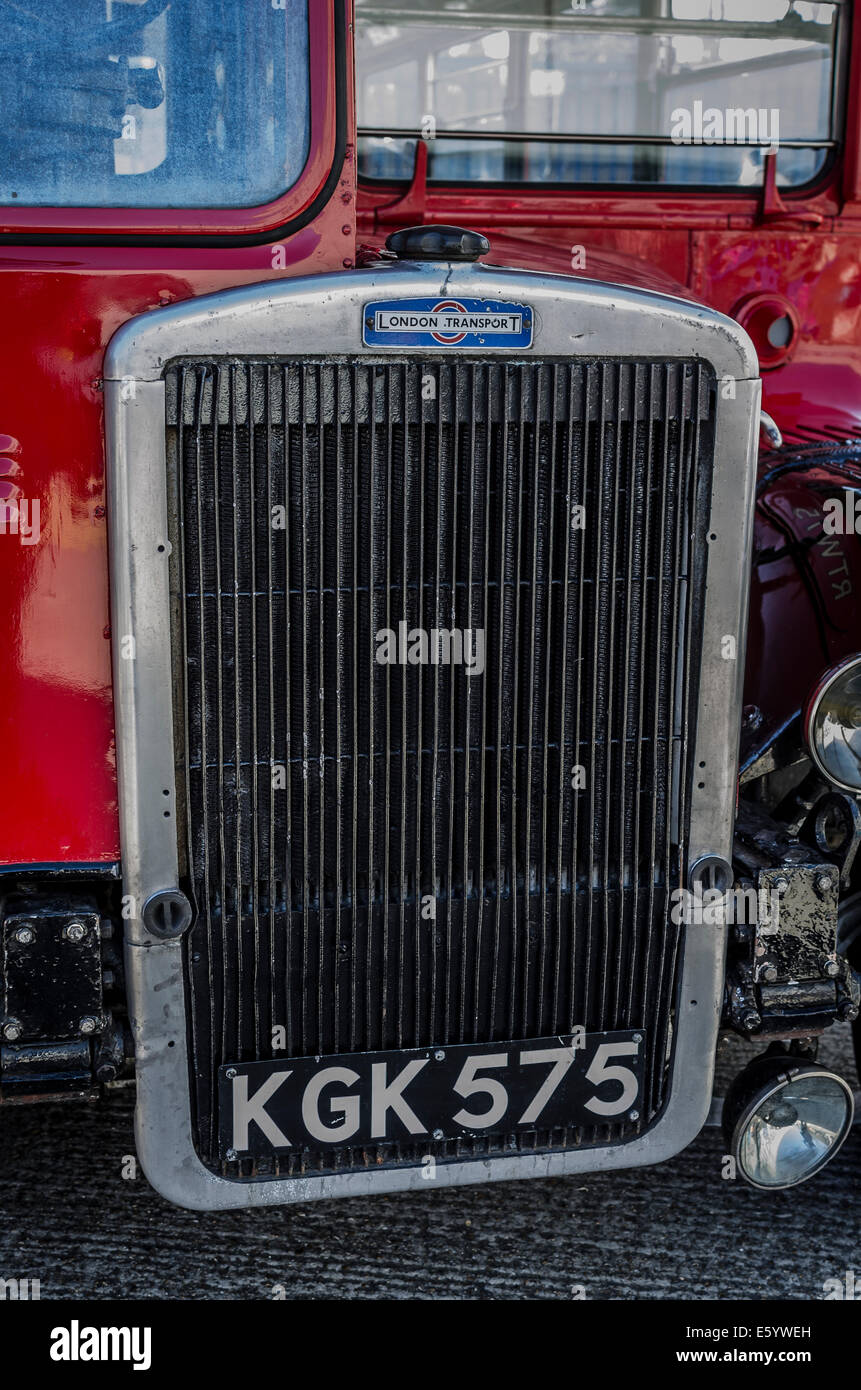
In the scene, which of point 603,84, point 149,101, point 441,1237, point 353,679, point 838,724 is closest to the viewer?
point 149,101

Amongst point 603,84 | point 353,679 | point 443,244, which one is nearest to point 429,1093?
point 353,679

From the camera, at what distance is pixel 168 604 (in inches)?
83.7

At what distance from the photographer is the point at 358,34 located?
10.6ft

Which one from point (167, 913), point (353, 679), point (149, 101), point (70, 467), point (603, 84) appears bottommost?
point (167, 913)

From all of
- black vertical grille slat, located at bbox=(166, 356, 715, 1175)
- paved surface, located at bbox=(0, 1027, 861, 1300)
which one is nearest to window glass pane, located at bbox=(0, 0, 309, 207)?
black vertical grille slat, located at bbox=(166, 356, 715, 1175)

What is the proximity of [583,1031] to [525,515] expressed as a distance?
0.97 m

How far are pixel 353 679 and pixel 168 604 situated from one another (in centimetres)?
32

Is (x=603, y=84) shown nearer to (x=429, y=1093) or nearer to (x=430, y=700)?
(x=430, y=700)

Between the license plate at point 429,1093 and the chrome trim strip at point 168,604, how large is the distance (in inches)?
3.2

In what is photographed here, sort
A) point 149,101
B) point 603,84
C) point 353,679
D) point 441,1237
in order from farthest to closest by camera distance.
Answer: point 603,84 → point 441,1237 → point 353,679 → point 149,101

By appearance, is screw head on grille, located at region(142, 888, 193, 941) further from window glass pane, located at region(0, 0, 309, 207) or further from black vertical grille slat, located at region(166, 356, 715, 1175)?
window glass pane, located at region(0, 0, 309, 207)

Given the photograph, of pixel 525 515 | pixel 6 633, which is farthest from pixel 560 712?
pixel 6 633
